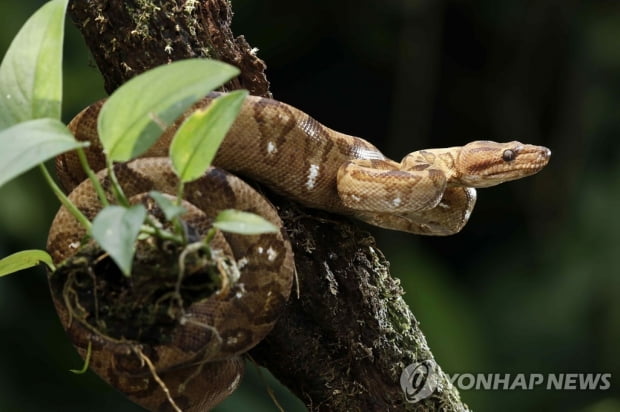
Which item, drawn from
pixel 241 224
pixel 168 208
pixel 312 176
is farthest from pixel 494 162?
pixel 168 208

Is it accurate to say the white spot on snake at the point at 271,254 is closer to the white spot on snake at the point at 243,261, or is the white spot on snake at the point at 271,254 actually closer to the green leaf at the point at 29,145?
the white spot on snake at the point at 243,261

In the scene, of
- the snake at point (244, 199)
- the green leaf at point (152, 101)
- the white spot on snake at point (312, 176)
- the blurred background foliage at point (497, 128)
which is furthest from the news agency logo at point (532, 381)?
the green leaf at point (152, 101)

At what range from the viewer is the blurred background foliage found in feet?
16.0

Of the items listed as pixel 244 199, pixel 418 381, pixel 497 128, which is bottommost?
pixel 497 128

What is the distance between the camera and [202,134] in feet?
4.80

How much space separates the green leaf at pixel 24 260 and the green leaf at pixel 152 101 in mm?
355

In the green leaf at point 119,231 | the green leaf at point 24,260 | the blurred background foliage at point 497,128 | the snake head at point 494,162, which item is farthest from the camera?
the blurred background foliage at point 497,128

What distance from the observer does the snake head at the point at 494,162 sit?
256 centimetres

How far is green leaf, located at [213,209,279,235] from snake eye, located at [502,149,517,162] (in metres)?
1.37

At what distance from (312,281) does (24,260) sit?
78cm

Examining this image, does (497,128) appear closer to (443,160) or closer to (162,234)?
(443,160)

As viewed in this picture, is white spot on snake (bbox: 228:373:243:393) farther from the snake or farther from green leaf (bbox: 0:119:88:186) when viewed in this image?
green leaf (bbox: 0:119:88:186)

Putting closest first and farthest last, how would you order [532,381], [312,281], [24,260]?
[24,260] < [312,281] < [532,381]

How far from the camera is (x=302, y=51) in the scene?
5262 mm
